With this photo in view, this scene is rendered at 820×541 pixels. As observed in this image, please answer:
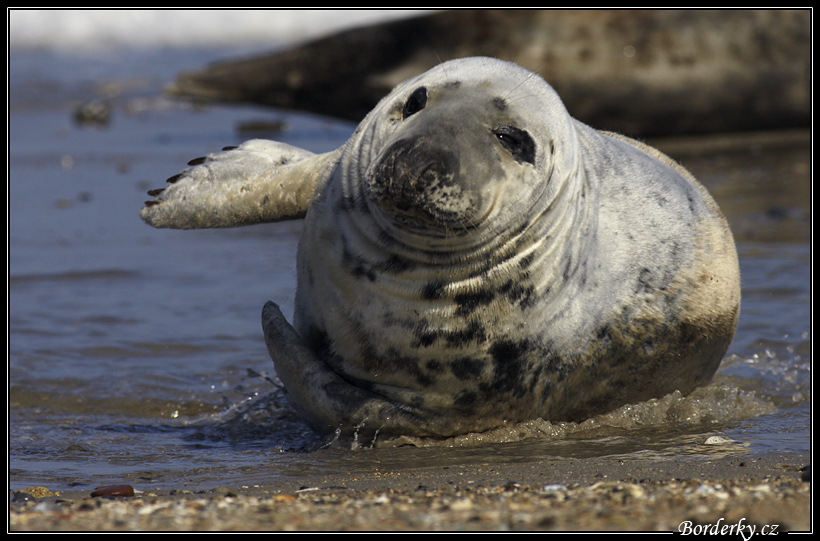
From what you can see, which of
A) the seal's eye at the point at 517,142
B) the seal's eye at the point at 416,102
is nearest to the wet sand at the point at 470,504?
the seal's eye at the point at 517,142

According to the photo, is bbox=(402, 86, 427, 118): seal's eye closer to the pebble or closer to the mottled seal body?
the mottled seal body

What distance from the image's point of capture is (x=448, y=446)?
4125 millimetres

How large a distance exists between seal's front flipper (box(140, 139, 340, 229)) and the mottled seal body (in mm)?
39

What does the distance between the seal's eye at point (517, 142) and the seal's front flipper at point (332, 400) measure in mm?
1063

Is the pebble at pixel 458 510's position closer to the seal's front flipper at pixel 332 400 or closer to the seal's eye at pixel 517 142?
the seal's front flipper at pixel 332 400

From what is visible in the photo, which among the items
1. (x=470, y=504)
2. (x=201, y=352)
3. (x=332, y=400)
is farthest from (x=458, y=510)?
(x=201, y=352)

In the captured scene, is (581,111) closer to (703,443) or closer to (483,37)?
(483,37)

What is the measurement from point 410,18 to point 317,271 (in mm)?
6660

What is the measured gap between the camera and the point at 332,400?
409 centimetres

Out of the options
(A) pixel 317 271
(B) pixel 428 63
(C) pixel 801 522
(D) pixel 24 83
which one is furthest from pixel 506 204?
(D) pixel 24 83

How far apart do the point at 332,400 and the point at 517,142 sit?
1218 millimetres

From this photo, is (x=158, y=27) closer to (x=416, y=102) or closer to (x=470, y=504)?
(x=416, y=102)

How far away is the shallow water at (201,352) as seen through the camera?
157 inches

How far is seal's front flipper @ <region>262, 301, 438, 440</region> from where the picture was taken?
4074 mm
